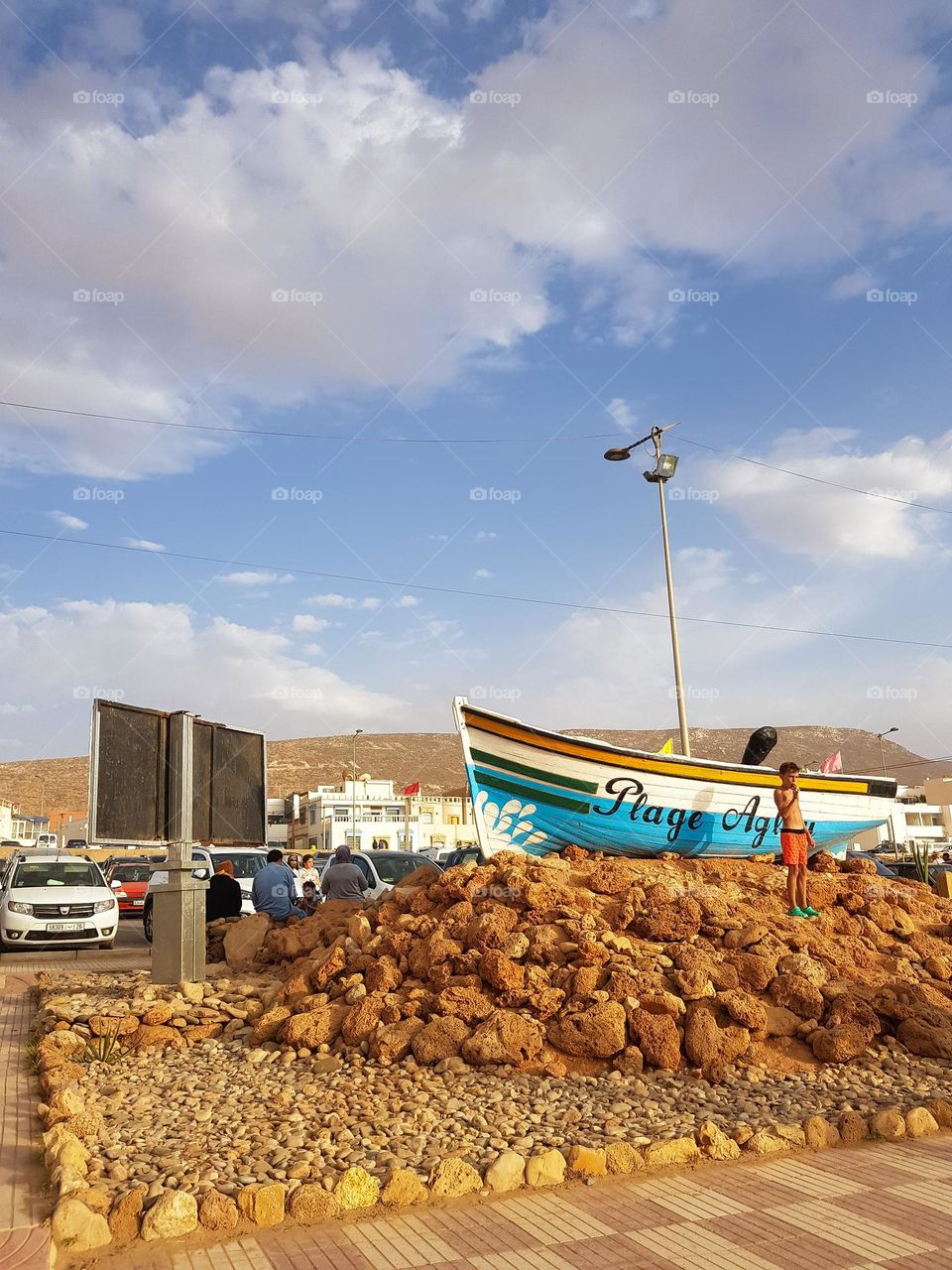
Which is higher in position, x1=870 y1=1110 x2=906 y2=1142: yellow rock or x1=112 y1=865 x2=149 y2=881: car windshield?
x1=112 y1=865 x2=149 y2=881: car windshield

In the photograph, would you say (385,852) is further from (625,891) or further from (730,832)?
(625,891)

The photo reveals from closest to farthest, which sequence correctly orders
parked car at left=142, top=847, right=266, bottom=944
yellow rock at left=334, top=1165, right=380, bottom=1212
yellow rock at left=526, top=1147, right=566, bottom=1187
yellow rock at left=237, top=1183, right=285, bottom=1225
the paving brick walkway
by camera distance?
the paving brick walkway < yellow rock at left=237, top=1183, right=285, bottom=1225 < yellow rock at left=334, top=1165, right=380, bottom=1212 < yellow rock at left=526, top=1147, right=566, bottom=1187 < parked car at left=142, top=847, right=266, bottom=944

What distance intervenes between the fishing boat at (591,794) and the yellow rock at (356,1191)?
5699 millimetres

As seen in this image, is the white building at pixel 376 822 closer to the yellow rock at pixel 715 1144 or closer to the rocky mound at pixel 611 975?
the rocky mound at pixel 611 975

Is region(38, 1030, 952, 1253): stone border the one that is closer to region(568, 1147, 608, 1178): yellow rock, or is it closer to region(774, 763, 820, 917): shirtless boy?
region(568, 1147, 608, 1178): yellow rock

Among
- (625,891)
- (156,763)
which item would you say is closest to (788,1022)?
(625,891)

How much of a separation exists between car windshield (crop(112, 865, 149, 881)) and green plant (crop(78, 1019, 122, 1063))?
16970 millimetres

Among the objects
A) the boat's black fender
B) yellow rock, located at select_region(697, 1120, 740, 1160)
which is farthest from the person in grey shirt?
yellow rock, located at select_region(697, 1120, 740, 1160)

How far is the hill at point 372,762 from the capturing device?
96.4 m

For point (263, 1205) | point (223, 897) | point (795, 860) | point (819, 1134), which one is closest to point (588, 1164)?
point (819, 1134)

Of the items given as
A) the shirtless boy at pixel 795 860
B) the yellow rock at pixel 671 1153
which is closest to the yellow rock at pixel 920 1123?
the yellow rock at pixel 671 1153

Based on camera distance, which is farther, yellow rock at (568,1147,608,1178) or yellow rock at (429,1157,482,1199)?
yellow rock at (568,1147,608,1178)

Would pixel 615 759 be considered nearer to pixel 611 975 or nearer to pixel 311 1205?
pixel 611 975

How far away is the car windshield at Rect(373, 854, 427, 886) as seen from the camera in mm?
17016
